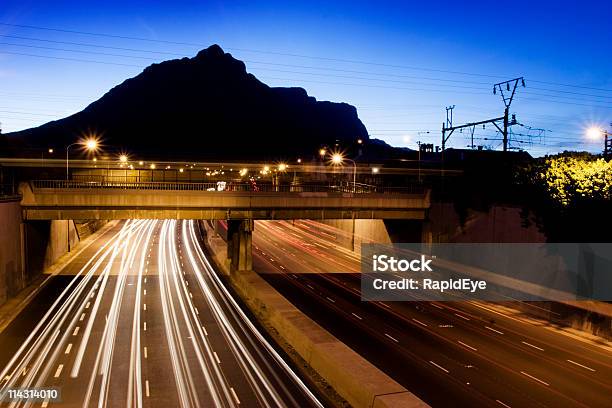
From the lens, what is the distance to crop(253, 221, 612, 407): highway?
18.4m

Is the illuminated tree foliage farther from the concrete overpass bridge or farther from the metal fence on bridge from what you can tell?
the metal fence on bridge

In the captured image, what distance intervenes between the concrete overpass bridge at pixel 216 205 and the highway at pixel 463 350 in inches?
276

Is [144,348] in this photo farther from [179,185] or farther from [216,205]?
[179,185]

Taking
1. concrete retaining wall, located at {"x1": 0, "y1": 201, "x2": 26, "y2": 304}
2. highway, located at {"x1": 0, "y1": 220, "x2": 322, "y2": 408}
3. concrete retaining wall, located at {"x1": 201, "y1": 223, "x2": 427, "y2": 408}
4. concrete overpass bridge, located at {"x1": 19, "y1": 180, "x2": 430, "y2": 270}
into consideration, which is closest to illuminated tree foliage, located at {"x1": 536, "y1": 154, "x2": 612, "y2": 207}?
concrete overpass bridge, located at {"x1": 19, "y1": 180, "x2": 430, "y2": 270}

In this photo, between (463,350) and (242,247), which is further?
(242,247)

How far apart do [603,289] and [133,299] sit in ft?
108

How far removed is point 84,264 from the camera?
48.8 m

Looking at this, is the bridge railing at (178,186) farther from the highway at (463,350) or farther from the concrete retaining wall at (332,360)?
the concrete retaining wall at (332,360)

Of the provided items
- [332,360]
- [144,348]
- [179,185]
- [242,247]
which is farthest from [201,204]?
[332,360]

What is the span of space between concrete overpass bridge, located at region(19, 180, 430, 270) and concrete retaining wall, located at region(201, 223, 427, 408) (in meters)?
12.4

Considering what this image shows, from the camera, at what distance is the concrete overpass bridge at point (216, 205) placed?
38531 mm

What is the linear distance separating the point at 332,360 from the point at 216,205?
26.1 m

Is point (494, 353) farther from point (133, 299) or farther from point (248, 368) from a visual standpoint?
point (133, 299)

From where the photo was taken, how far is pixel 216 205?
42.0 m
